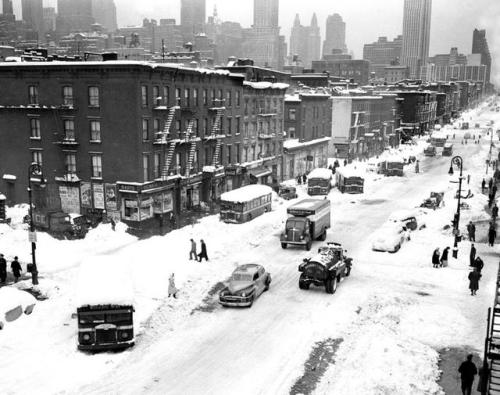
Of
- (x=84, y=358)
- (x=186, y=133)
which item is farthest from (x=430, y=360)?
(x=186, y=133)

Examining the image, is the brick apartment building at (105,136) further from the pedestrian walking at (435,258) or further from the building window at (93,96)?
the pedestrian walking at (435,258)

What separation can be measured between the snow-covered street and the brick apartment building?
4.57 m

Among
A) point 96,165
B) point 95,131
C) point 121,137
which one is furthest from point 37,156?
point 121,137

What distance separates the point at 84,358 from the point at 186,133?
30408mm

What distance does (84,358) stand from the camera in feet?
68.8

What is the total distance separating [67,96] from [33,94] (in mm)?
3758

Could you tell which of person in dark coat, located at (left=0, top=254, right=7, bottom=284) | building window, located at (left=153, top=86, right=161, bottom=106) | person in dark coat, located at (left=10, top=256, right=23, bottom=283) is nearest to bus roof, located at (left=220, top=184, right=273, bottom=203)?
building window, located at (left=153, top=86, right=161, bottom=106)

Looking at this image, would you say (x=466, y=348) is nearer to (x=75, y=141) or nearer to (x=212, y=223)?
(x=212, y=223)

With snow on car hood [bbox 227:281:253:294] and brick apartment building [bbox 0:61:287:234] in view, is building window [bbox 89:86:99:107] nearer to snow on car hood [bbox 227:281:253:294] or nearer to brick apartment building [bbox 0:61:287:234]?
brick apartment building [bbox 0:61:287:234]

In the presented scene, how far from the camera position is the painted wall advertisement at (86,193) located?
1767 inches

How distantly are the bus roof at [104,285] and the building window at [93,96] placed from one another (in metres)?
23.0

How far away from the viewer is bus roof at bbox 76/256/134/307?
20.9m

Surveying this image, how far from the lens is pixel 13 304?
24203 millimetres

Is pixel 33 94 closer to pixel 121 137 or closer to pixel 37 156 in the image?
pixel 37 156
